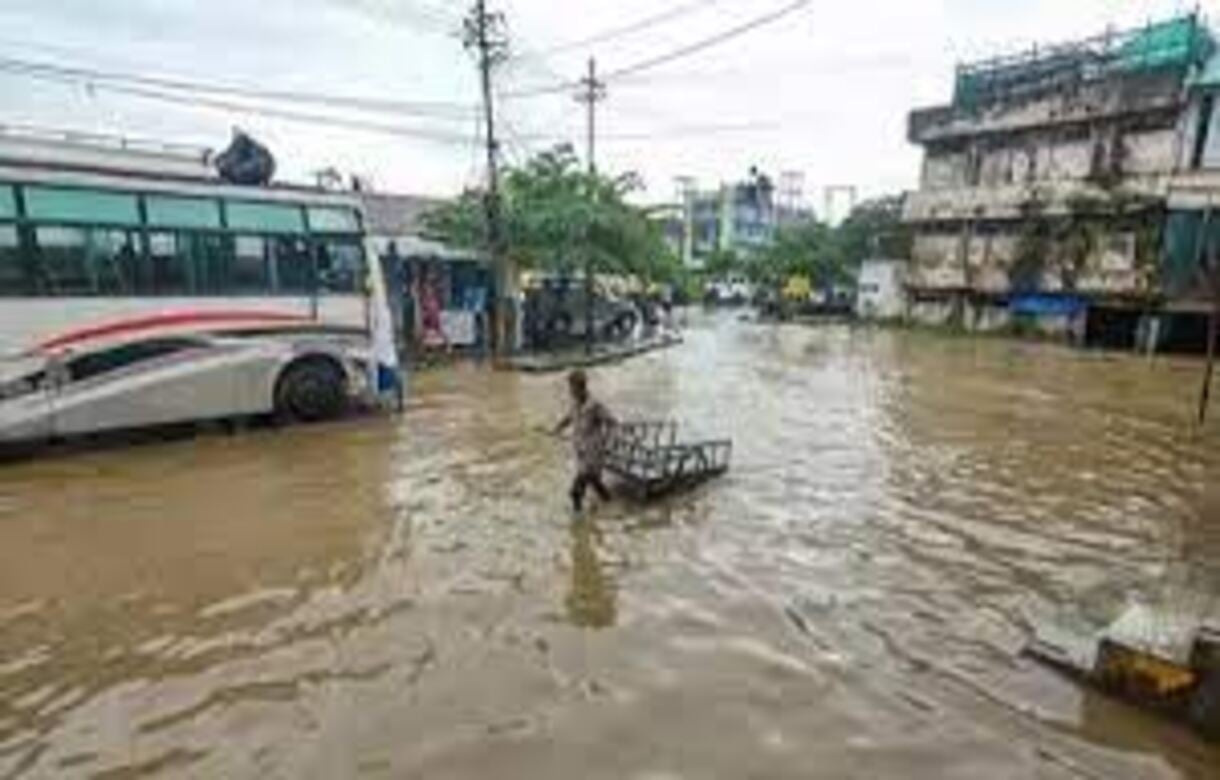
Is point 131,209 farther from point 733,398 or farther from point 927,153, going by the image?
point 927,153

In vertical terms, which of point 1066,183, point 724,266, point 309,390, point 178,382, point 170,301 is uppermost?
point 1066,183

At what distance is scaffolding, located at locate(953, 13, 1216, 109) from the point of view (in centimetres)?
3728

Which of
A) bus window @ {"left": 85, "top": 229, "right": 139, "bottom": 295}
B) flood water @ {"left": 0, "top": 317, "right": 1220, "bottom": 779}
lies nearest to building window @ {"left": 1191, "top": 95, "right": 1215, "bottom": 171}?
flood water @ {"left": 0, "top": 317, "right": 1220, "bottom": 779}

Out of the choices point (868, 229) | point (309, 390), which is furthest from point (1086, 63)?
point (309, 390)

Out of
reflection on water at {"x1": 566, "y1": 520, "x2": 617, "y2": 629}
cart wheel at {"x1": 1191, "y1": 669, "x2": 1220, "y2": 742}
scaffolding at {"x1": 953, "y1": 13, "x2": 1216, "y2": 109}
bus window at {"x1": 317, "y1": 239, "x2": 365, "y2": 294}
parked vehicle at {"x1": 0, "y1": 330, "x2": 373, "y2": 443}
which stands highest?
scaffolding at {"x1": 953, "y1": 13, "x2": 1216, "y2": 109}

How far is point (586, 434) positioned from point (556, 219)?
1848cm

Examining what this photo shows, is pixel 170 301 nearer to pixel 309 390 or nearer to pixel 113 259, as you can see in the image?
pixel 113 259

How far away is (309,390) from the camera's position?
15508mm

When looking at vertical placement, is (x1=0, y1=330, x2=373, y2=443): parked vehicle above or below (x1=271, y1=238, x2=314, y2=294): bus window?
below

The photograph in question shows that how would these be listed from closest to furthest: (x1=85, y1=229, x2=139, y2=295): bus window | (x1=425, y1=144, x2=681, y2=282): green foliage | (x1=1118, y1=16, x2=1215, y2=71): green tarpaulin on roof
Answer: (x1=85, y1=229, x2=139, y2=295): bus window
(x1=425, y1=144, x2=681, y2=282): green foliage
(x1=1118, y1=16, x2=1215, y2=71): green tarpaulin on roof

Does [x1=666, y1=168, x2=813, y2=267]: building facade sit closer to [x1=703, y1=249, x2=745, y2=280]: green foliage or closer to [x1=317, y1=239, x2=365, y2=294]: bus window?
[x1=703, y1=249, x2=745, y2=280]: green foliage

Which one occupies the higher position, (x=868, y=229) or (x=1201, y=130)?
(x=1201, y=130)

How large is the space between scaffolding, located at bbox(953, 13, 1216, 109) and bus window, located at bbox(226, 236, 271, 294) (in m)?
34.1

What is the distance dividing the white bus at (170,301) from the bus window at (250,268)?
0.06ft
